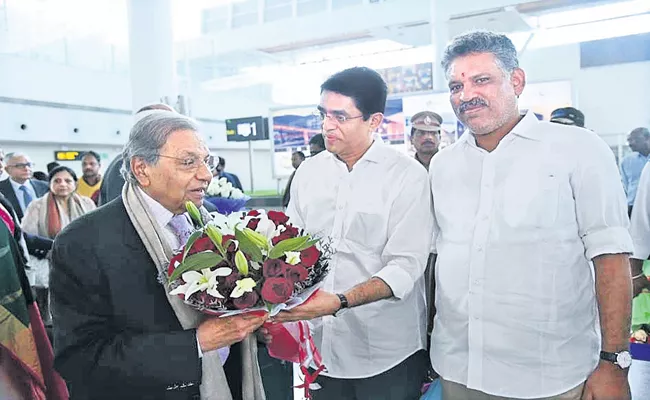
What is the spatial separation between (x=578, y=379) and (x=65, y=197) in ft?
12.3

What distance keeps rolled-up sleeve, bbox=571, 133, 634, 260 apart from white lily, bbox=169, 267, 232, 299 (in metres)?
0.97

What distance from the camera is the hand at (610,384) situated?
1455 millimetres

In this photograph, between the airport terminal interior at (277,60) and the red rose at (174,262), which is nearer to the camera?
the red rose at (174,262)

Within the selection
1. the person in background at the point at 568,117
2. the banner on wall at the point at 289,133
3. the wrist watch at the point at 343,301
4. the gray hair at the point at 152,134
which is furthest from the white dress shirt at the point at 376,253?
the banner on wall at the point at 289,133

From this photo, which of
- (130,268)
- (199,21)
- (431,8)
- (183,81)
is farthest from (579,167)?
(183,81)

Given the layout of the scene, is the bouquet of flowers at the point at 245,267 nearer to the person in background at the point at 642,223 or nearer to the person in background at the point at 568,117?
the person in background at the point at 642,223

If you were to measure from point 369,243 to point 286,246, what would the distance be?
1.90 feet

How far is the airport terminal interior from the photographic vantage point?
7227 mm

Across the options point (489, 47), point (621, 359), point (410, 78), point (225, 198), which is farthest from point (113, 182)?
point (410, 78)

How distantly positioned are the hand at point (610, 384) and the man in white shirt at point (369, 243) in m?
0.58

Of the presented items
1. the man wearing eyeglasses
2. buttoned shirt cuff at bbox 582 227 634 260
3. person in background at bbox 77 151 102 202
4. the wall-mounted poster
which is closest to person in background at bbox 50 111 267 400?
buttoned shirt cuff at bbox 582 227 634 260

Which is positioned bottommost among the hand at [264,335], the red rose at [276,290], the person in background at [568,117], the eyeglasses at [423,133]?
the hand at [264,335]

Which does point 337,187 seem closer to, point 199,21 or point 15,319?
point 15,319

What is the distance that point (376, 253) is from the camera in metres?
1.85
